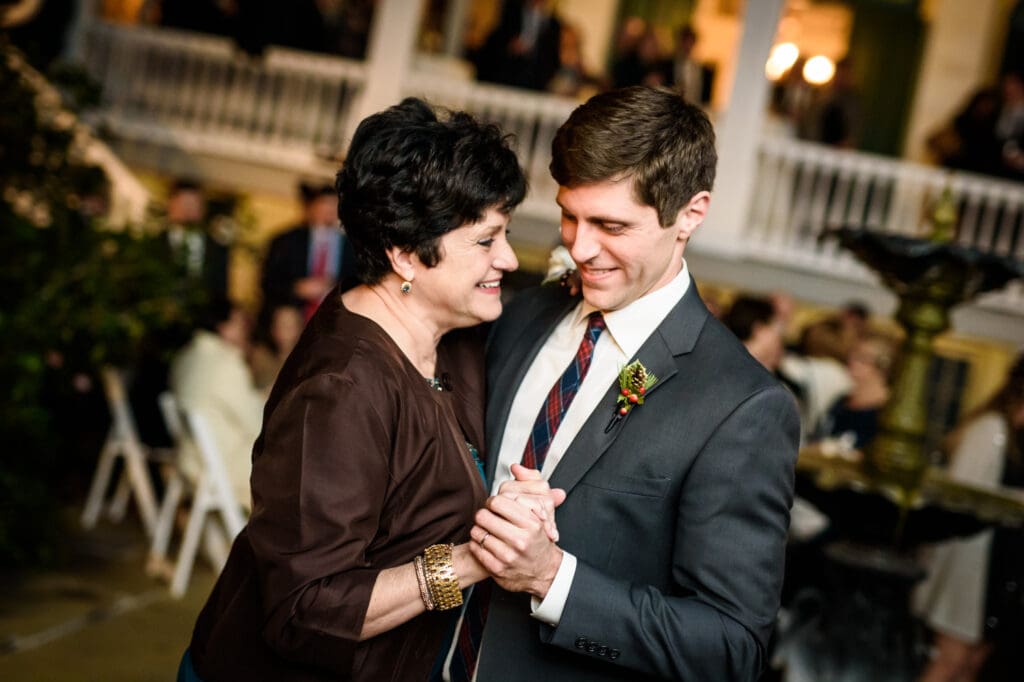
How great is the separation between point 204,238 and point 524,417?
6174mm

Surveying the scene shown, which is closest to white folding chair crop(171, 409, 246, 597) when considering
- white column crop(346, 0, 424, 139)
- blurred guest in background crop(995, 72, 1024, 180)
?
white column crop(346, 0, 424, 139)

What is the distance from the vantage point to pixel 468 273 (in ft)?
7.10

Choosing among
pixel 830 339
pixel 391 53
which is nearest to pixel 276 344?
pixel 830 339

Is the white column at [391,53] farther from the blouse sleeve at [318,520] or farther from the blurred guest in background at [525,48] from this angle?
the blouse sleeve at [318,520]

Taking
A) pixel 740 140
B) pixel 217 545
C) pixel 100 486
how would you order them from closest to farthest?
pixel 217 545
pixel 100 486
pixel 740 140

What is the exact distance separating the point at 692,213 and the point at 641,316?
0.24m

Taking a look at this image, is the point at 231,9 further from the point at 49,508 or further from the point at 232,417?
the point at 49,508

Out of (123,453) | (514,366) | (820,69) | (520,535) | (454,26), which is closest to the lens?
→ (520,535)

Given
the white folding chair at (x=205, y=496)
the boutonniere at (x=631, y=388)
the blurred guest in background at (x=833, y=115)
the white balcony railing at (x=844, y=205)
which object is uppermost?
the blurred guest in background at (x=833, y=115)

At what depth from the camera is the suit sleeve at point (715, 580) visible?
193cm

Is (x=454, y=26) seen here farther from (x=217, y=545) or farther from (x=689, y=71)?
(x=217, y=545)

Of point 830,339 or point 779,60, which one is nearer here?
point 830,339

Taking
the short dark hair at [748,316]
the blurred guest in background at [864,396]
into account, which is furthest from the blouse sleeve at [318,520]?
the blurred guest in background at [864,396]

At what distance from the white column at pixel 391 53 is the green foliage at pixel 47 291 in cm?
446
